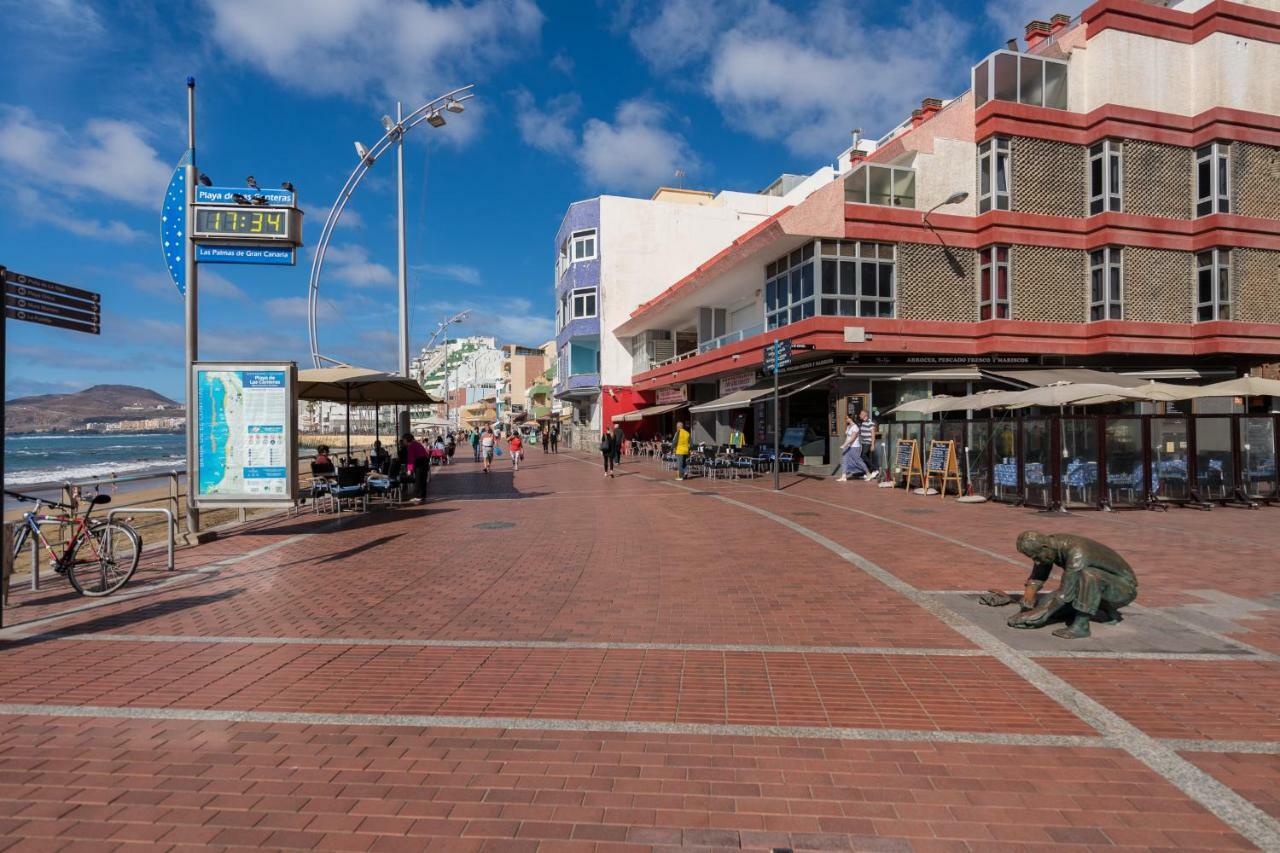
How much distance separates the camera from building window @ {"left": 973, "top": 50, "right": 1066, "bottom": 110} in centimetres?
2109

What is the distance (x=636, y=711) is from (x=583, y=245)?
40.0m

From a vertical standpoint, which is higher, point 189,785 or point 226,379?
point 226,379

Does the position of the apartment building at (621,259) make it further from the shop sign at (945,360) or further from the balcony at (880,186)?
the shop sign at (945,360)

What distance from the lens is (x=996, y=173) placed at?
21.0 meters

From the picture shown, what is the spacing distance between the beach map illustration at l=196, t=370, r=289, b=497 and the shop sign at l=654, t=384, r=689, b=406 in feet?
81.1

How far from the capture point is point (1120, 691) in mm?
4117

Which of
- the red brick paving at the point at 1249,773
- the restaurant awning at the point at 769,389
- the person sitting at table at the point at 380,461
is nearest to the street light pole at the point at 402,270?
the person sitting at table at the point at 380,461

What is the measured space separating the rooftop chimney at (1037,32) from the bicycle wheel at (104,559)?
28540mm

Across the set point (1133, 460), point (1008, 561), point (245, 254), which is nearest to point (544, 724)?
point (1008, 561)

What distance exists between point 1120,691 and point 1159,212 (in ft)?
78.5

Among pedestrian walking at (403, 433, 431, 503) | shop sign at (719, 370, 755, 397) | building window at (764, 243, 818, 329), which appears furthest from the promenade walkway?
shop sign at (719, 370, 755, 397)

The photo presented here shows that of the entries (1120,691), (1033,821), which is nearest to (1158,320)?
(1120,691)

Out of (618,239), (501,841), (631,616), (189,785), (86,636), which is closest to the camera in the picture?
(501,841)

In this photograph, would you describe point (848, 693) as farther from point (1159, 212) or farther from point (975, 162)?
point (1159, 212)
